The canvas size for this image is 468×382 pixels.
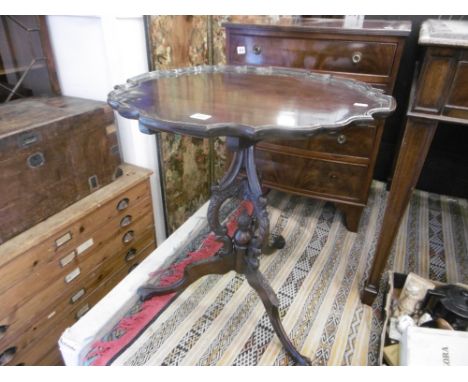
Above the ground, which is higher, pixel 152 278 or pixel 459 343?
pixel 459 343

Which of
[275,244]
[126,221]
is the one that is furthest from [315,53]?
→ [126,221]

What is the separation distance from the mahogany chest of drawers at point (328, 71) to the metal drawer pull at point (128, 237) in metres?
0.71

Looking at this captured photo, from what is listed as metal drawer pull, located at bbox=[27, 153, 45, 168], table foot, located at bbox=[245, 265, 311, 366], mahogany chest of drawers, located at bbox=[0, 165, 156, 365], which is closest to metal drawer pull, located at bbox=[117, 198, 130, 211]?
mahogany chest of drawers, located at bbox=[0, 165, 156, 365]

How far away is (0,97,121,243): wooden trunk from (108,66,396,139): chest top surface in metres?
0.41

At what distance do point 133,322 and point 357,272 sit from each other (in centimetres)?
93

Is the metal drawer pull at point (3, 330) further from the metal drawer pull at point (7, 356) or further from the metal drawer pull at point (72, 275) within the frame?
the metal drawer pull at point (72, 275)

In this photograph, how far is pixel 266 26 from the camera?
1.41 m

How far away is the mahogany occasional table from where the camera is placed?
747mm

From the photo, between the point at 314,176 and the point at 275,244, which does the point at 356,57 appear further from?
the point at 275,244

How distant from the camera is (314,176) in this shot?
1.63 metres

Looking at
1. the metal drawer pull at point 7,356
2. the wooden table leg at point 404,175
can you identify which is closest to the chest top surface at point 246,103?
the wooden table leg at point 404,175

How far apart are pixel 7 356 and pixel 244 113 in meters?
1.19
